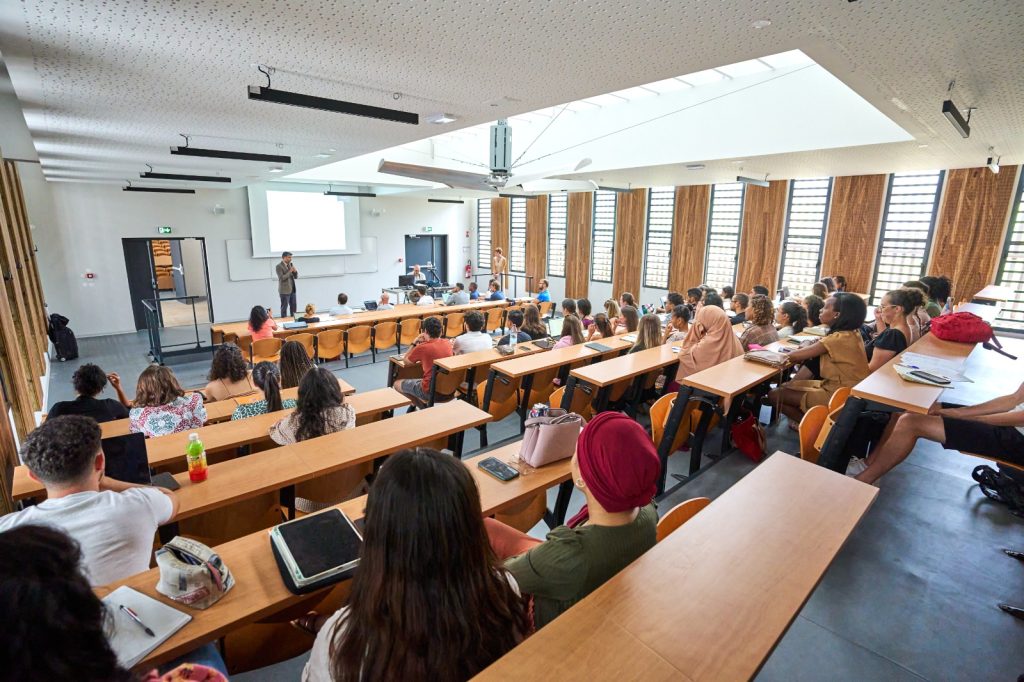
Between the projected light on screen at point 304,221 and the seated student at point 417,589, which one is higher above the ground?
the projected light on screen at point 304,221

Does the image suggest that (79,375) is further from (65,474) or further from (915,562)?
(915,562)

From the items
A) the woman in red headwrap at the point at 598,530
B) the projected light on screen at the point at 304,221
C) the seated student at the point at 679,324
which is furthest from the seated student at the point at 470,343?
the projected light on screen at the point at 304,221

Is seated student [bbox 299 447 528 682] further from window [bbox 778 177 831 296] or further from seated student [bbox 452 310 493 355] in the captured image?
window [bbox 778 177 831 296]

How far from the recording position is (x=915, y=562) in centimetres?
279

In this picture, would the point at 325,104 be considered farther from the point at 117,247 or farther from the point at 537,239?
the point at 537,239

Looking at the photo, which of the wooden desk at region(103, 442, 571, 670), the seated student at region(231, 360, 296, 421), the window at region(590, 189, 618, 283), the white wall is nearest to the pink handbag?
the wooden desk at region(103, 442, 571, 670)

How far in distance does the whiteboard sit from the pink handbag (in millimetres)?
11204

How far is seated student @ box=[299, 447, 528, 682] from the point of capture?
42.2 inches

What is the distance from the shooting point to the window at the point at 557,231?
13.3 metres

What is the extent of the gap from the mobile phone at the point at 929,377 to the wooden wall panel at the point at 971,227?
648cm

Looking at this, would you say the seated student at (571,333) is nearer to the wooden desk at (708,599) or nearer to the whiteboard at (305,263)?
the wooden desk at (708,599)

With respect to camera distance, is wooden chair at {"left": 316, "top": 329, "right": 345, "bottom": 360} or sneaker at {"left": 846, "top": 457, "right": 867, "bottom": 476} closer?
sneaker at {"left": 846, "top": 457, "right": 867, "bottom": 476}

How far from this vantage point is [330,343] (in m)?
7.08

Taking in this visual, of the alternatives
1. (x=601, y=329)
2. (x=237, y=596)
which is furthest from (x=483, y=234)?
(x=237, y=596)
